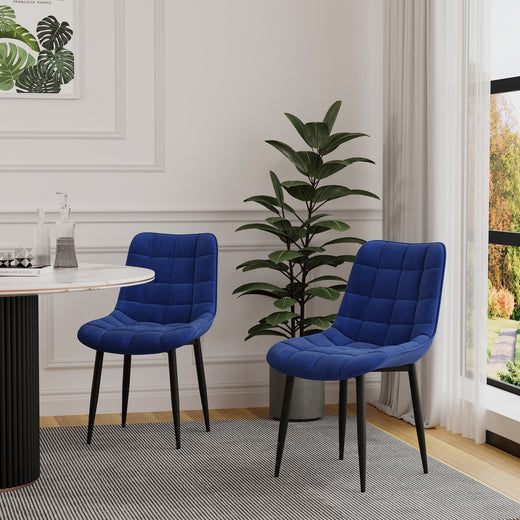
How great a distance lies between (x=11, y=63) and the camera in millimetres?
3908

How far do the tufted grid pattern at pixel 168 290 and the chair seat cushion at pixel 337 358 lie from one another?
0.53m

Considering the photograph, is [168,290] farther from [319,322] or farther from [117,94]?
[117,94]

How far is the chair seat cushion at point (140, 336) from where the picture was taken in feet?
10.6

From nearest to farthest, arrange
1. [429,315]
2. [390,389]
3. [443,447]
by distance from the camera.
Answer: [429,315]
[443,447]
[390,389]

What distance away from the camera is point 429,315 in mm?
2979

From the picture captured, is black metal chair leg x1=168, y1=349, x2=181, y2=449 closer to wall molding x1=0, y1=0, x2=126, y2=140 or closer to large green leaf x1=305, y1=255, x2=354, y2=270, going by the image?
large green leaf x1=305, y1=255, x2=354, y2=270

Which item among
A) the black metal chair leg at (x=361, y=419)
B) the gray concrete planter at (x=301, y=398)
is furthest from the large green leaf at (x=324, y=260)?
the black metal chair leg at (x=361, y=419)

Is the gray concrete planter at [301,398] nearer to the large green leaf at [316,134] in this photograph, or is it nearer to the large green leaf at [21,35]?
the large green leaf at [316,134]

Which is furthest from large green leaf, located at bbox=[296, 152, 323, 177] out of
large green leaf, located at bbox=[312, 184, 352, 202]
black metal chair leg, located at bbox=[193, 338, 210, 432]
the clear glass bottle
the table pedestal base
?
the table pedestal base

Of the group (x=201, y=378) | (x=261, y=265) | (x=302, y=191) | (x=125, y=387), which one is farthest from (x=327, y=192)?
(x=125, y=387)

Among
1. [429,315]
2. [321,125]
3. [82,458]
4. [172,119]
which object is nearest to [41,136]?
[172,119]

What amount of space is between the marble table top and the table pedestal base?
14 cm

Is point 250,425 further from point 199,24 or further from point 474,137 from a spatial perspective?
point 199,24

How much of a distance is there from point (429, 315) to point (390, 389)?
4.03 feet
